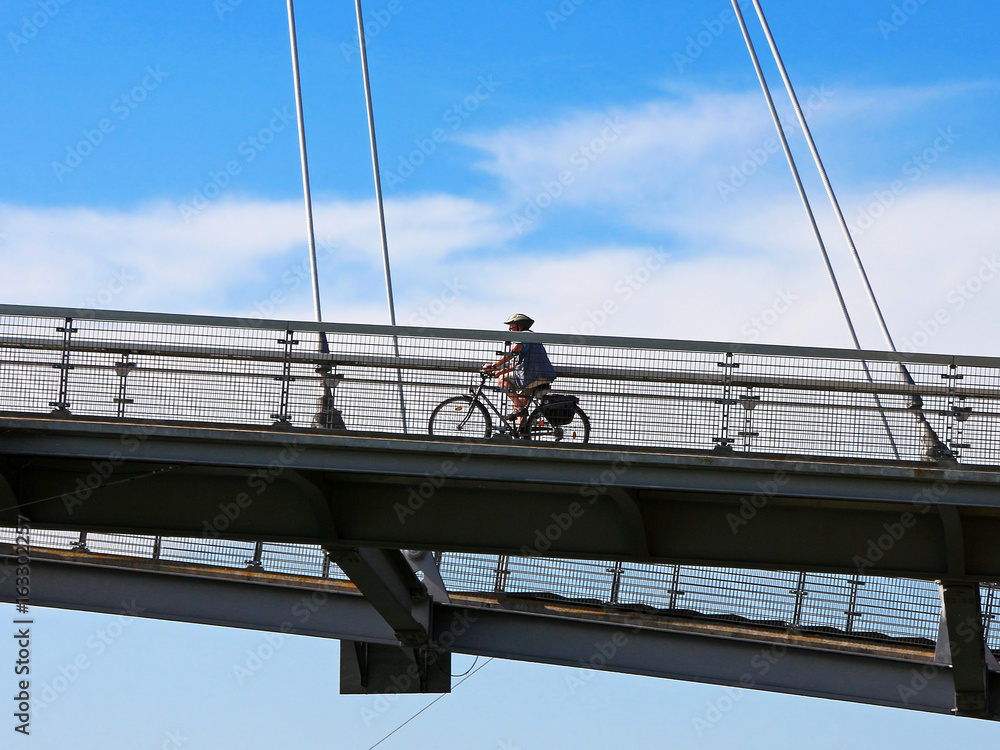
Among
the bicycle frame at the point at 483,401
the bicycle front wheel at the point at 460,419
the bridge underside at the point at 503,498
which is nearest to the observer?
the bridge underside at the point at 503,498

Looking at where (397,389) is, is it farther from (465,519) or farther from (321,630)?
(321,630)

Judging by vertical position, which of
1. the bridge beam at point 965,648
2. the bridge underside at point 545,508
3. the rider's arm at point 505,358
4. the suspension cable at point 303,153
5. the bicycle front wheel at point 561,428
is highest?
the suspension cable at point 303,153

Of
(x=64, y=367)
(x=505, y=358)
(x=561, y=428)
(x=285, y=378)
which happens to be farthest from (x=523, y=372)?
(x=64, y=367)

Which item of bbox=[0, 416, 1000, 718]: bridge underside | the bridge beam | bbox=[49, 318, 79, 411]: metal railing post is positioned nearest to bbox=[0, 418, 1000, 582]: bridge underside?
bbox=[0, 416, 1000, 718]: bridge underside

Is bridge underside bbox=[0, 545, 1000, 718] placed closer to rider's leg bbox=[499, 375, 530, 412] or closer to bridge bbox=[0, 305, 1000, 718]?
bridge bbox=[0, 305, 1000, 718]

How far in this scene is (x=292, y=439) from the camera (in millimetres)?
13484

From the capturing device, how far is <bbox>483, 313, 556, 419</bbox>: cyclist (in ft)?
46.1

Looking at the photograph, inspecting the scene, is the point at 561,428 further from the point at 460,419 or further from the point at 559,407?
the point at 460,419

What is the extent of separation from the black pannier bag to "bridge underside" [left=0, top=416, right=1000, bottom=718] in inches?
28.5

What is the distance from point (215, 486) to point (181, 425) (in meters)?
1.18

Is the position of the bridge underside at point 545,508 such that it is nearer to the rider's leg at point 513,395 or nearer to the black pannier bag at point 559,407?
the black pannier bag at point 559,407

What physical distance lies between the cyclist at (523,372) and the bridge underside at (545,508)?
0.86 m

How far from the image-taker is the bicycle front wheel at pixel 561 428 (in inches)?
550

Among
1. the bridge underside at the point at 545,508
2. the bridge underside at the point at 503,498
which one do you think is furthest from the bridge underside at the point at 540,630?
the bridge underside at the point at 503,498
